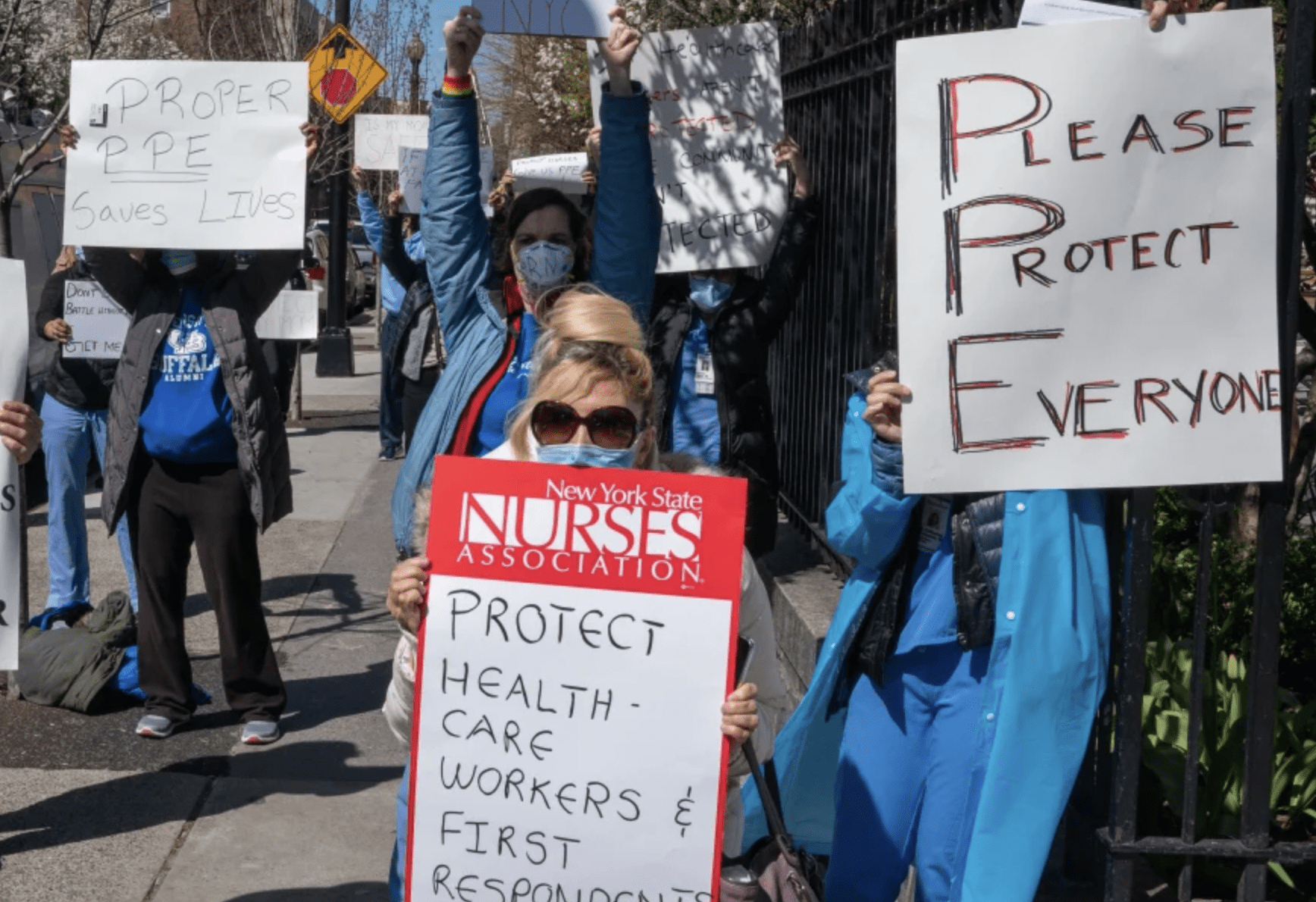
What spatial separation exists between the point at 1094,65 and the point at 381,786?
3587mm

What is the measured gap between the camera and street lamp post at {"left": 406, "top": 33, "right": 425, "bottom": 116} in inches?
901

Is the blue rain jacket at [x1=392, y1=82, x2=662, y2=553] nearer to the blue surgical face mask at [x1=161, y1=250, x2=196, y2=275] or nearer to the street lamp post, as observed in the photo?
the blue surgical face mask at [x1=161, y1=250, x2=196, y2=275]

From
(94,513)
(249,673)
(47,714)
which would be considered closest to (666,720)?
(249,673)

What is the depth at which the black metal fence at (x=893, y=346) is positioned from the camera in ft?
10.6

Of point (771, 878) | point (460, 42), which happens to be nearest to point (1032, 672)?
point (771, 878)

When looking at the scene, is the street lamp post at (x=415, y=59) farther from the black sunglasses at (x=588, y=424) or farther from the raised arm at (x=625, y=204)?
the black sunglasses at (x=588, y=424)

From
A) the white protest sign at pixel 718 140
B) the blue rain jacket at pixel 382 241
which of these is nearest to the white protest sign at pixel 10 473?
the white protest sign at pixel 718 140

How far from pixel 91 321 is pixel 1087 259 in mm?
4715

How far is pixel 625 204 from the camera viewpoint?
3953 mm

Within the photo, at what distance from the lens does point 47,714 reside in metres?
6.06

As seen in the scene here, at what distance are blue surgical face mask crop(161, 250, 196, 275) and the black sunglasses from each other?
3.34 m

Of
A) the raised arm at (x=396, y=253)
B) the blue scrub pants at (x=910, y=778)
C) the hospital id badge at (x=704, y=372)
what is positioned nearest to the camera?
the blue scrub pants at (x=910, y=778)

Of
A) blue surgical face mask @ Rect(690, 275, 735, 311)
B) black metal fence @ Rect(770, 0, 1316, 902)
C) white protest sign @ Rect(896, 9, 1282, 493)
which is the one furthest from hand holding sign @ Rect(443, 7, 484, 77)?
blue surgical face mask @ Rect(690, 275, 735, 311)

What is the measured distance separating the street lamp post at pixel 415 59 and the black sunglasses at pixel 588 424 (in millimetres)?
19122
